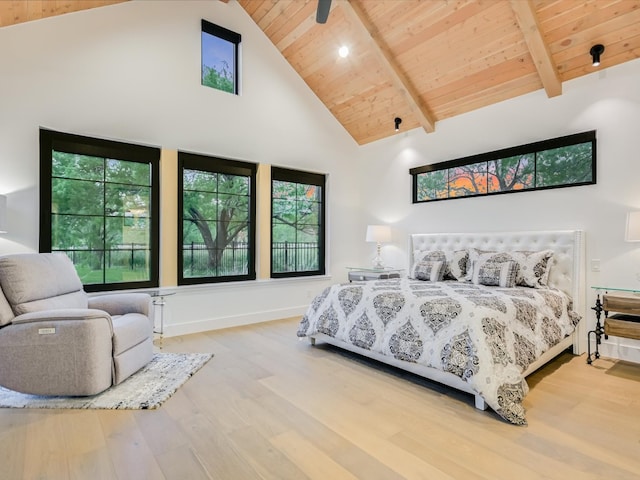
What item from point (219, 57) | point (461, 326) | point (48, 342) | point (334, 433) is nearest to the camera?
point (334, 433)

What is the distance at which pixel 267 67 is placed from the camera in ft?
17.5

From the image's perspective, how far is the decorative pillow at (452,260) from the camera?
4.39m

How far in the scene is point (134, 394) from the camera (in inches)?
106

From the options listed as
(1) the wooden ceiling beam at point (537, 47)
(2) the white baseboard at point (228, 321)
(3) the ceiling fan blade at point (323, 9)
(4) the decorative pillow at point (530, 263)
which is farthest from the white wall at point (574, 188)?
(3) the ceiling fan blade at point (323, 9)

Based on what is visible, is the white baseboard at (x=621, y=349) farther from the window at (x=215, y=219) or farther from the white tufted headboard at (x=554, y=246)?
the window at (x=215, y=219)

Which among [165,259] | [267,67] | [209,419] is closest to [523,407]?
[209,419]

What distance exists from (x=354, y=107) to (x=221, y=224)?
2.79m

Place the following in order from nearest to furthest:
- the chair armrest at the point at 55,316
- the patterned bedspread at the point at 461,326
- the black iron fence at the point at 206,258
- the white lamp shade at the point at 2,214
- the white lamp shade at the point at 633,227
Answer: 1. the patterned bedspread at the point at 461,326
2. the chair armrest at the point at 55,316
3. the white lamp shade at the point at 2,214
4. the white lamp shade at the point at 633,227
5. the black iron fence at the point at 206,258

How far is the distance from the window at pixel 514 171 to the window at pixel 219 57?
298cm

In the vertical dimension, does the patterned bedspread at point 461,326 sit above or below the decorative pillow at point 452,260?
below

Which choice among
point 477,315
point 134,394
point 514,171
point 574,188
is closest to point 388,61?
point 514,171

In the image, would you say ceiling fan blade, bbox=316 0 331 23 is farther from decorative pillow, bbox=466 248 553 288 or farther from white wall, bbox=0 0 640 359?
decorative pillow, bbox=466 248 553 288

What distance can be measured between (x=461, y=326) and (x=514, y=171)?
2648 mm

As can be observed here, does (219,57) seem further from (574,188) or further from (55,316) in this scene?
(574,188)
